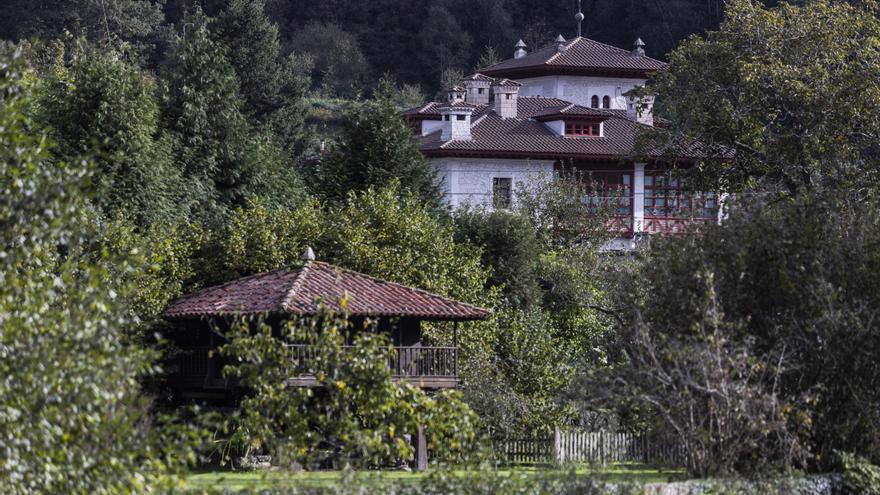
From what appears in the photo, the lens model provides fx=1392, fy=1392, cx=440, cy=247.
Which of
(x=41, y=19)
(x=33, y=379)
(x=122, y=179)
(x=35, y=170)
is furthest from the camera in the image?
(x=41, y=19)

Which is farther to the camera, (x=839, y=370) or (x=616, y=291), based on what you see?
(x=616, y=291)

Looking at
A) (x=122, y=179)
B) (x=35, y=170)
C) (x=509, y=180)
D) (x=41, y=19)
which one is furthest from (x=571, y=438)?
(x=41, y=19)

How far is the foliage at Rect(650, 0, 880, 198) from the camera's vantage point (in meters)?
27.6

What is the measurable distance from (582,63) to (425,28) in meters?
26.6

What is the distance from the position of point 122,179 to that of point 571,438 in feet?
42.1

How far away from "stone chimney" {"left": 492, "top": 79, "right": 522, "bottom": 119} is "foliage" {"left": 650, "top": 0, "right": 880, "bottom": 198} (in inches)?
992

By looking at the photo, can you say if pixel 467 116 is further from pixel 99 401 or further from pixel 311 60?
pixel 99 401

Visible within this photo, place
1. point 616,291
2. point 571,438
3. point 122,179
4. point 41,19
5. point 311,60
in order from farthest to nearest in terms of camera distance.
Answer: point 311,60
point 41,19
point 122,179
point 571,438
point 616,291

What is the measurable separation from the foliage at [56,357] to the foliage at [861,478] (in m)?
9.83

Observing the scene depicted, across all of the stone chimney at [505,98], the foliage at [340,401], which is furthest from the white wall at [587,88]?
the foliage at [340,401]

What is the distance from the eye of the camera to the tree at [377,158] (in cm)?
3922

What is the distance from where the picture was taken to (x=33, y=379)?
12.2 meters

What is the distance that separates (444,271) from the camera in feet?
110

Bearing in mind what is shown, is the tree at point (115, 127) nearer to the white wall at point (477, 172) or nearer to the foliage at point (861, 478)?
the white wall at point (477, 172)
